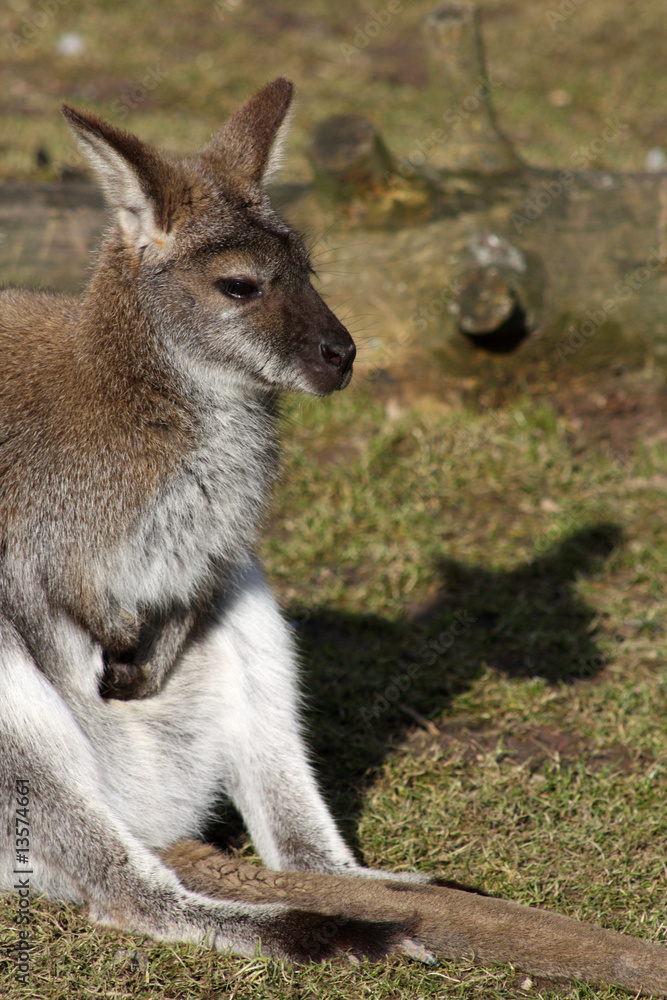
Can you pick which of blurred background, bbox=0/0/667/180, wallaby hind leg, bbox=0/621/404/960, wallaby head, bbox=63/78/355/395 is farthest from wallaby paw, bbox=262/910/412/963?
blurred background, bbox=0/0/667/180

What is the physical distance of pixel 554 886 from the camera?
313cm

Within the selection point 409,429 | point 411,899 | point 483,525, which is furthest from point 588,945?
point 409,429

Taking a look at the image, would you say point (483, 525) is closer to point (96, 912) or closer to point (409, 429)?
point (409, 429)

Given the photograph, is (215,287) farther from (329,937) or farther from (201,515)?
(329,937)

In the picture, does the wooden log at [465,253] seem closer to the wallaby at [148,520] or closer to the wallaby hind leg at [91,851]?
the wallaby at [148,520]

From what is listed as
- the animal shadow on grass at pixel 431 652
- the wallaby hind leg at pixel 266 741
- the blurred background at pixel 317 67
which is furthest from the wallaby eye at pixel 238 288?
the blurred background at pixel 317 67

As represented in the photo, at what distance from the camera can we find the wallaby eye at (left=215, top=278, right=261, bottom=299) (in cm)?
290

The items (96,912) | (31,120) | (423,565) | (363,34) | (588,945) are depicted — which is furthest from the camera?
(363,34)

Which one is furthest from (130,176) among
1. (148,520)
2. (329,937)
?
(329,937)

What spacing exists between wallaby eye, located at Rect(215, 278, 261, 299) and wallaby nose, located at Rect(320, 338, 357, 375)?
0.25 metres

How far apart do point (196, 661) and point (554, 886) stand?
1317 millimetres

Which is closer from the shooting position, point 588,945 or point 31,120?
point 588,945

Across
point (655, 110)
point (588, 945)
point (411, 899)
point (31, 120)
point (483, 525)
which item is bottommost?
point (31, 120)

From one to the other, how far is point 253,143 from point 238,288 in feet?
1.85
